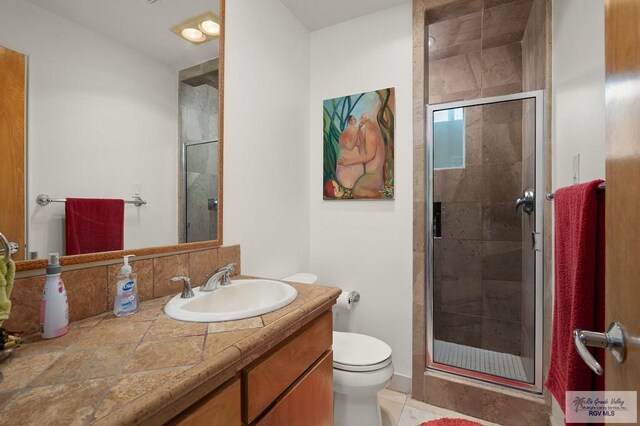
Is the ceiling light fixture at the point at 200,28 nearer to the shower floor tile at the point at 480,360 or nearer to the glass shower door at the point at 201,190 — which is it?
the glass shower door at the point at 201,190

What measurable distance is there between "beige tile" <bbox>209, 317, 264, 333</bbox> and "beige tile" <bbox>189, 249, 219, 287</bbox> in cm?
43

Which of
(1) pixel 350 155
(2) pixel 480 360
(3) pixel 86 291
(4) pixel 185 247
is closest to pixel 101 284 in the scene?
(3) pixel 86 291

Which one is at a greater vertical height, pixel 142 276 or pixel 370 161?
pixel 370 161

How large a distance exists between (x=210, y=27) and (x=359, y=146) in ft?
3.64

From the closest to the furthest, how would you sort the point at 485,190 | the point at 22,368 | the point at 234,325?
the point at 22,368 < the point at 234,325 < the point at 485,190

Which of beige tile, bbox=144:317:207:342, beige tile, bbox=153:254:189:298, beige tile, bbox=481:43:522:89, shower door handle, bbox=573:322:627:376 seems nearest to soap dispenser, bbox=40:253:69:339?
beige tile, bbox=144:317:207:342

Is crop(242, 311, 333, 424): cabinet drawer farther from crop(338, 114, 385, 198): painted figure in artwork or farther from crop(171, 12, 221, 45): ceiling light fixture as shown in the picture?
crop(171, 12, 221, 45): ceiling light fixture

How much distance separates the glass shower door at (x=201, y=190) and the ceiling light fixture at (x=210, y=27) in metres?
0.51

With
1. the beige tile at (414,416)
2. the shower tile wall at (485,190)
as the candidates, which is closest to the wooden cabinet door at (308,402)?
the beige tile at (414,416)

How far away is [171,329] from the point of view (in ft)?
2.70

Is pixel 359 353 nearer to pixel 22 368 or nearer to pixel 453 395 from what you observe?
pixel 453 395

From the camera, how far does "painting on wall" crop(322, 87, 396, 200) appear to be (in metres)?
1.93

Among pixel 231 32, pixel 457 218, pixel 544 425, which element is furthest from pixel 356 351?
pixel 231 32

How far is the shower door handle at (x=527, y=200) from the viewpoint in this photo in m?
1.71
